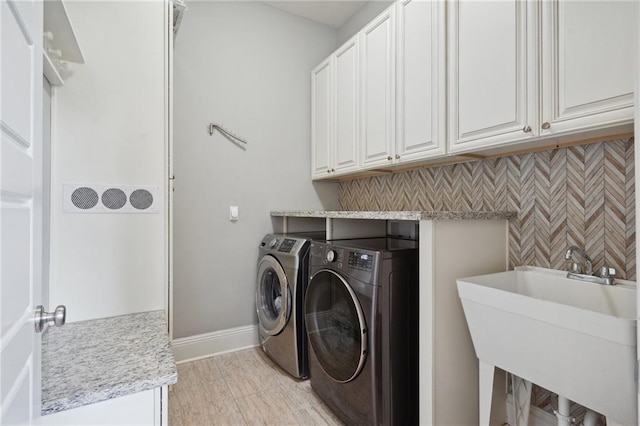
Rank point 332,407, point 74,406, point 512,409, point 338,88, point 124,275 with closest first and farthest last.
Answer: point 74,406
point 124,275
point 512,409
point 332,407
point 338,88

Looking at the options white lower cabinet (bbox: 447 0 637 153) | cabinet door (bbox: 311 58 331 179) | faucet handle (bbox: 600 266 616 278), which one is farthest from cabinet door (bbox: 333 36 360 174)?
faucet handle (bbox: 600 266 616 278)

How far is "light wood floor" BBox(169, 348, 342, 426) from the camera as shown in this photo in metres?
1.72

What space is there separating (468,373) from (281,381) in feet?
3.88

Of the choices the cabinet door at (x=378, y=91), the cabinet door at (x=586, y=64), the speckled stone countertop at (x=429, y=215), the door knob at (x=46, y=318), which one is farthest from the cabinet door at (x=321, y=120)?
the door knob at (x=46, y=318)

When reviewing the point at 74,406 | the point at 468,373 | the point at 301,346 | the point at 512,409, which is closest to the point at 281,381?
the point at 301,346

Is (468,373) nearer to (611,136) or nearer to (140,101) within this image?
(611,136)

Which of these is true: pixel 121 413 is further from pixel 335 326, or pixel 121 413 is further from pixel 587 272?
pixel 587 272

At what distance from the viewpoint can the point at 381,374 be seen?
Result: 1441 millimetres

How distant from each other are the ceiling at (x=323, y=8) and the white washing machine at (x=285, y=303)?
201 cm

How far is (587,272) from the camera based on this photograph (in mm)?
1372

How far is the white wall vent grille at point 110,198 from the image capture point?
1.33m

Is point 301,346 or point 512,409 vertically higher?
point 301,346

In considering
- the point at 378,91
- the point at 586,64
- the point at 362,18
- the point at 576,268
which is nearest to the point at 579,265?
the point at 576,268

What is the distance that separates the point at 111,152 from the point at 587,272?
2162 mm
